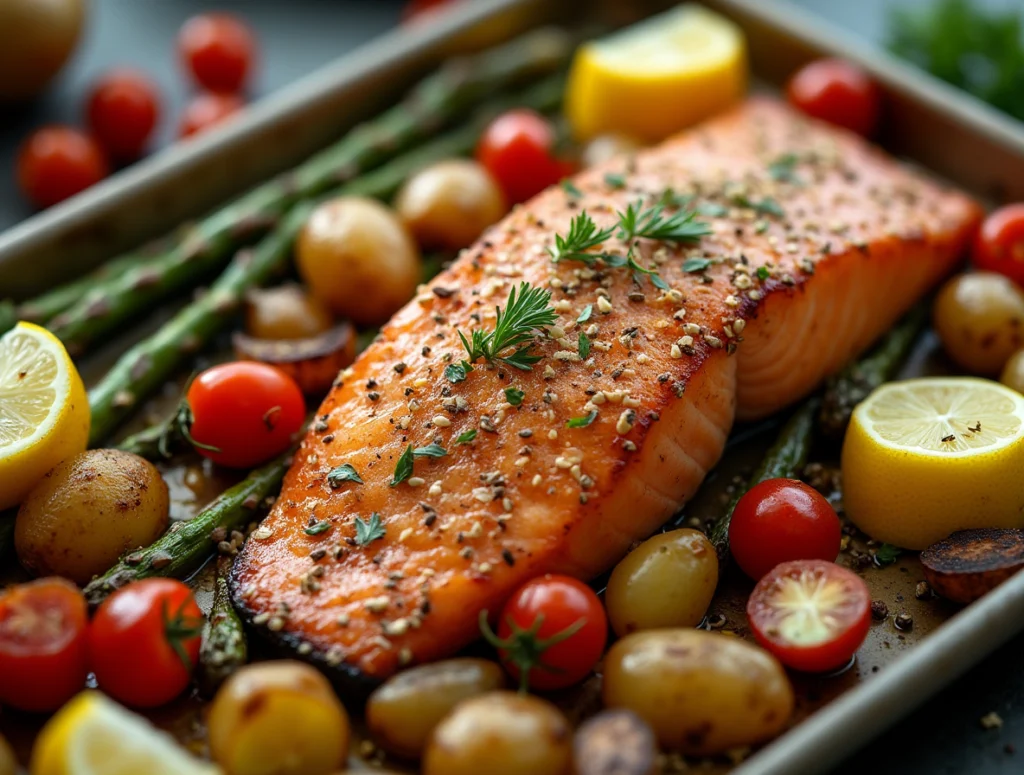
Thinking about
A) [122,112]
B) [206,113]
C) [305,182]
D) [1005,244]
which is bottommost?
[1005,244]

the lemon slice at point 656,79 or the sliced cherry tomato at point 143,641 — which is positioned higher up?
the lemon slice at point 656,79

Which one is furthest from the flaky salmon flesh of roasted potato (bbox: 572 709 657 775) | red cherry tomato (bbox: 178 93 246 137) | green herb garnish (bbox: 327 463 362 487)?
red cherry tomato (bbox: 178 93 246 137)

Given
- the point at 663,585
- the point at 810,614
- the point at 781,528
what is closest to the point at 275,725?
the point at 663,585

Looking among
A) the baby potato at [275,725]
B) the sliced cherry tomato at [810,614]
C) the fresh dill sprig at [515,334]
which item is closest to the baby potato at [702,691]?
the sliced cherry tomato at [810,614]

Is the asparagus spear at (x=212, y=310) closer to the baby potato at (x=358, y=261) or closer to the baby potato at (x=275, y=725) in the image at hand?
the baby potato at (x=358, y=261)

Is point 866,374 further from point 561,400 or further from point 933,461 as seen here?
point 561,400

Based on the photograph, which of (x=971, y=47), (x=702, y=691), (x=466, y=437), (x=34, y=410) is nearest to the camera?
(x=702, y=691)

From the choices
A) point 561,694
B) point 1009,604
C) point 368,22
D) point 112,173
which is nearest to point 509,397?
point 561,694

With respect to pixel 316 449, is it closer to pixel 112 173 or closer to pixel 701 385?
pixel 701 385
